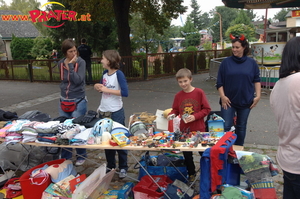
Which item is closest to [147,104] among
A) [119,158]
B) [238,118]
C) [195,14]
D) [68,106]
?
[68,106]

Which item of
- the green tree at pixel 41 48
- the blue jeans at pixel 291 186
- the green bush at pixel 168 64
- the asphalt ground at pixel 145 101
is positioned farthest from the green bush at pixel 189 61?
the green tree at pixel 41 48

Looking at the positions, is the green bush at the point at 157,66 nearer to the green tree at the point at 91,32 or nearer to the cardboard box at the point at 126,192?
the green tree at the point at 91,32

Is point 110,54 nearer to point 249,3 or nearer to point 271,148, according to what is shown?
point 271,148

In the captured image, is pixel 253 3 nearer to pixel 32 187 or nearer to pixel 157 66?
pixel 157 66

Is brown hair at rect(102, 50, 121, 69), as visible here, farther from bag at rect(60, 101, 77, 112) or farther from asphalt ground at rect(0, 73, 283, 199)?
asphalt ground at rect(0, 73, 283, 199)

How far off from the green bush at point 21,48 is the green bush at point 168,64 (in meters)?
23.4

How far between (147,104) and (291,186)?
23.2 ft

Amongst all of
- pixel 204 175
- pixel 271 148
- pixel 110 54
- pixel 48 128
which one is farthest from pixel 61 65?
pixel 271 148

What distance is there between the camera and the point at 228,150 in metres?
3.00

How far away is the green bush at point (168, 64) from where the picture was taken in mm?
15594

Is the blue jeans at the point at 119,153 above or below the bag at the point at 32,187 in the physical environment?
above

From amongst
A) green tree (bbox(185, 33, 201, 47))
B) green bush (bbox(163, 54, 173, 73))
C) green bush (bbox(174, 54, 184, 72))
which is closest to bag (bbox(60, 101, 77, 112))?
green bush (bbox(163, 54, 173, 73))

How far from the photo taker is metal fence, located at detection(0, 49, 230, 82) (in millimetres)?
Result: 14234

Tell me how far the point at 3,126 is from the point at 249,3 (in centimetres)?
1004
